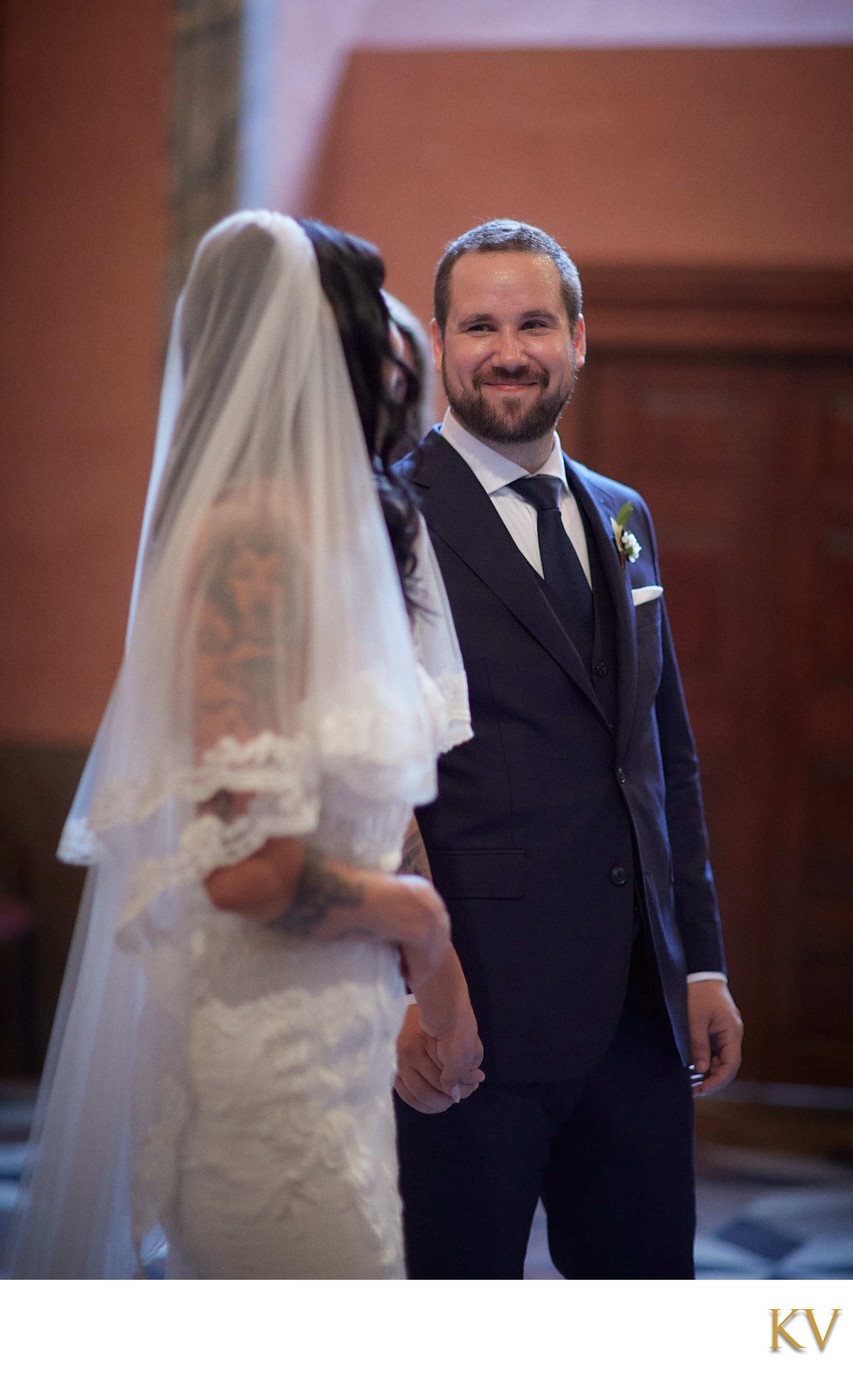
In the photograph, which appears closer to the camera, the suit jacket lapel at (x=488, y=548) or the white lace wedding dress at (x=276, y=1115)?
the white lace wedding dress at (x=276, y=1115)

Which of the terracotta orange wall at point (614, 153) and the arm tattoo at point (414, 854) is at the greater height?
the terracotta orange wall at point (614, 153)

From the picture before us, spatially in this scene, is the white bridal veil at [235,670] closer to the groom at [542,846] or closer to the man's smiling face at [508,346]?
the groom at [542,846]

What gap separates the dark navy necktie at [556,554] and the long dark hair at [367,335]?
33 centimetres

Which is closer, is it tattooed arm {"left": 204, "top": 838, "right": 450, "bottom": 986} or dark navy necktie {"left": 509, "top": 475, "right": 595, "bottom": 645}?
tattooed arm {"left": 204, "top": 838, "right": 450, "bottom": 986}

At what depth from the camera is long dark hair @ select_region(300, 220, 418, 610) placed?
53.0 inches

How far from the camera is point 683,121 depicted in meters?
3.89

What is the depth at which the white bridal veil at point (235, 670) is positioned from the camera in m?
1.24

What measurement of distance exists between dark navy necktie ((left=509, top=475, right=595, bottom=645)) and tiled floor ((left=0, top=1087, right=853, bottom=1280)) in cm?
170

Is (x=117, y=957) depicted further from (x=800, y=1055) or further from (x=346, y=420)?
(x=800, y=1055)

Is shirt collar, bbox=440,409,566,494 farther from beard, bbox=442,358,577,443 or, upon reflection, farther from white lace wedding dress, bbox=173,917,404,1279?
white lace wedding dress, bbox=173,917,404,1279
